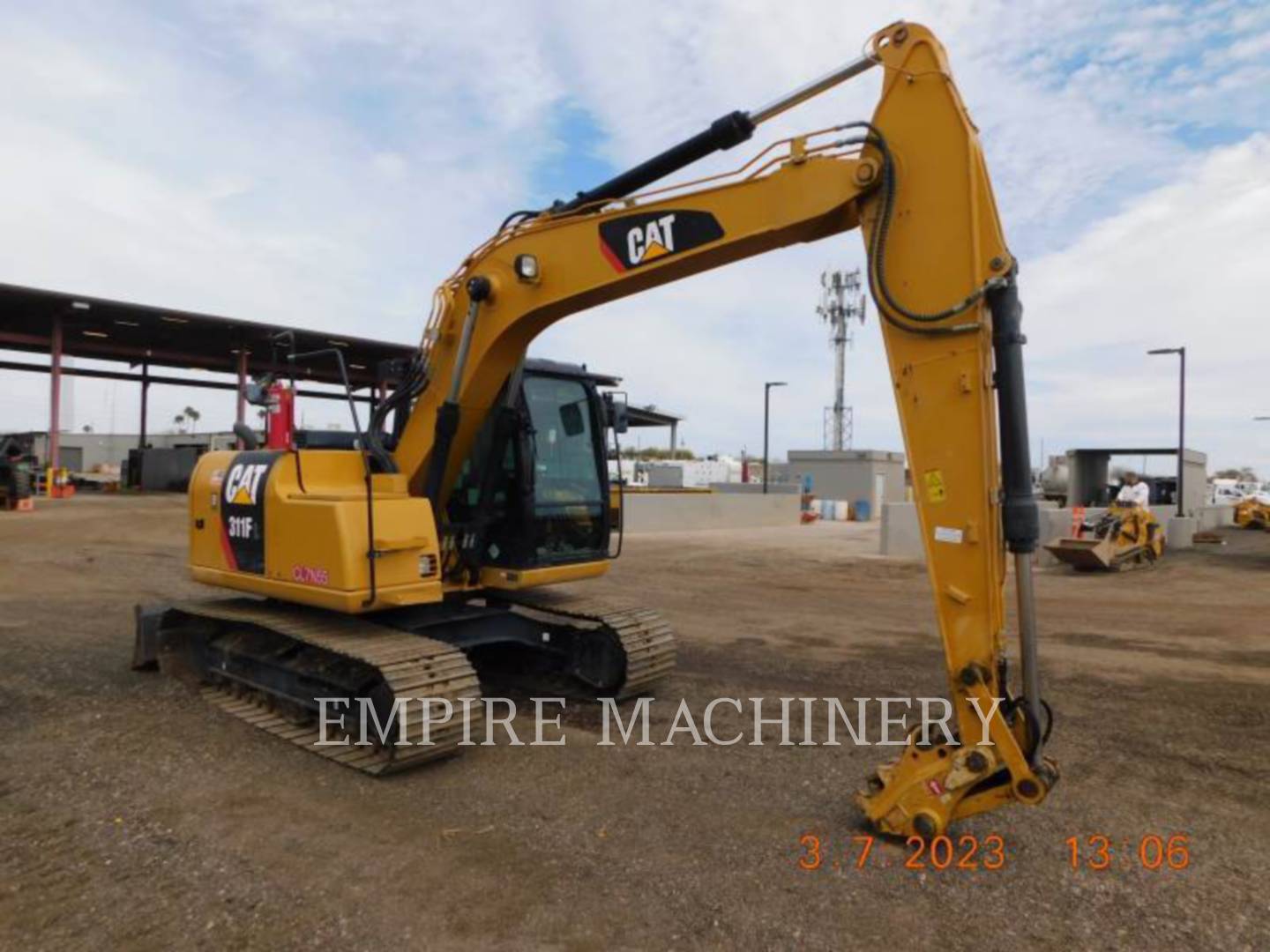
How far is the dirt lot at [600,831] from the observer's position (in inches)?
136

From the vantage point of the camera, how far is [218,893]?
368 centimetres

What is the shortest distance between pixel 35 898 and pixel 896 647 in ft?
24.4

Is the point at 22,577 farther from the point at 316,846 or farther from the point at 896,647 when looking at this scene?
the point at 896,647

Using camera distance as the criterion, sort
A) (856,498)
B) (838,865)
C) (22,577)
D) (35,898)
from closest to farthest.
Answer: (35,898), (838,865), (22,577), (856,498)

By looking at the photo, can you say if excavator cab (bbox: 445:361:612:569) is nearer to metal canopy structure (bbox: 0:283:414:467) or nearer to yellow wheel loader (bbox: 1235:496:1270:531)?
metal canopy structure (bbox: 0:283:414:467)

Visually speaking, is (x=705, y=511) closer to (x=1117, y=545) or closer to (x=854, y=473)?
(x=1117, y=545)

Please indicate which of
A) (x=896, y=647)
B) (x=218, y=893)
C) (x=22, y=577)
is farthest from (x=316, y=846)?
(x=22, y=577)

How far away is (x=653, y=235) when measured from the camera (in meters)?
4.98

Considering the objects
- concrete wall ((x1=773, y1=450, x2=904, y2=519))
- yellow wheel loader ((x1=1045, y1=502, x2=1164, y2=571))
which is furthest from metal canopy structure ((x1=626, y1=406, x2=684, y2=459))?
yellow wheel loader ((x1=1045, y1=502, x2=1164, y2=571))

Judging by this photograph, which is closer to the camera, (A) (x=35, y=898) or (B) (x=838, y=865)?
(A) (x=35, y=898)

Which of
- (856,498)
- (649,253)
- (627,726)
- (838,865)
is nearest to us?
(838,865)

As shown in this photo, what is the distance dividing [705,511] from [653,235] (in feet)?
69.9
